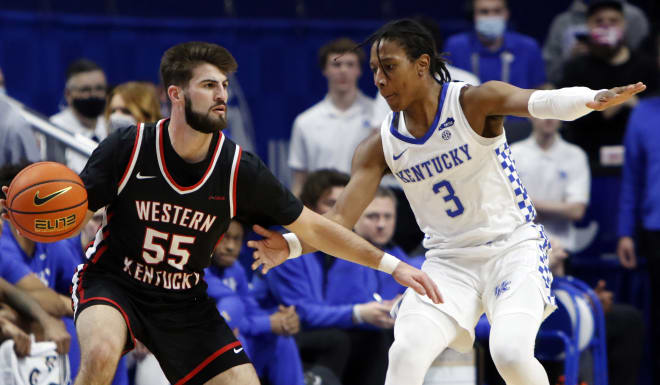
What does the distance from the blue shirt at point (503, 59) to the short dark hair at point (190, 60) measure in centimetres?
392

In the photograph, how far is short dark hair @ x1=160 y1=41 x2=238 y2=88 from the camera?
4914 mm

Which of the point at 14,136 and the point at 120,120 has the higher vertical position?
the point at 120,120

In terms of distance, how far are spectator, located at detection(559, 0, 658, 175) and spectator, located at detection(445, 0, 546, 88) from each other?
0.31 metres

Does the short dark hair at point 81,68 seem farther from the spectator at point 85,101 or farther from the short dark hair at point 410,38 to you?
the short dark hair at point 410,38

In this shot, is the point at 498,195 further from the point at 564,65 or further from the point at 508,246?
the point at 564,65

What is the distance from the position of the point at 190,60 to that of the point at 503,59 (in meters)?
4.40

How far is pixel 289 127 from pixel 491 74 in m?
2.57

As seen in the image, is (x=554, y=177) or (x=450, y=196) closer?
(x=450, y=196)

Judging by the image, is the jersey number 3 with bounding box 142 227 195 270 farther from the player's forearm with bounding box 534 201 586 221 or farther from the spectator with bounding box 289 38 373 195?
the player's forearm with bounding box 534 201 586 221

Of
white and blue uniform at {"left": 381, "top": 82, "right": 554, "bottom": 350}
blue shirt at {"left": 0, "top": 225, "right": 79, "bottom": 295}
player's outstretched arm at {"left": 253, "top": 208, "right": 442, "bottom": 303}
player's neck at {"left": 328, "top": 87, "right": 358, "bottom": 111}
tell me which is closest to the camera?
player's outstretched arm at {"left": 253, "top": 208, "right": 442, "bottom": 303}

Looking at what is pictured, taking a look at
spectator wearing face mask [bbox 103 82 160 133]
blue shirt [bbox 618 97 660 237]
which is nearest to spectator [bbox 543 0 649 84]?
blue shirt [bbox 618 97 660 237]

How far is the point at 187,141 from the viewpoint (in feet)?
16.2

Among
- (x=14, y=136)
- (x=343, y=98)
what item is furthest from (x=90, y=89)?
(x=343, y=98)

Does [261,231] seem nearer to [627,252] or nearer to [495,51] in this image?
[627,252]
